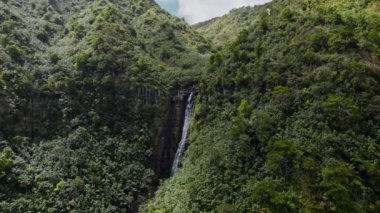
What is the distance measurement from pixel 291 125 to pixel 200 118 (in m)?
12.2

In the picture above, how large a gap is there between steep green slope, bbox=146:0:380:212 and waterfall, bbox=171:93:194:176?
6.43 ft

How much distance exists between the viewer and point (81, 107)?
46344 millimetres

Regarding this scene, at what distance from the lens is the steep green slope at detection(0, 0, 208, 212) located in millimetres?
38156

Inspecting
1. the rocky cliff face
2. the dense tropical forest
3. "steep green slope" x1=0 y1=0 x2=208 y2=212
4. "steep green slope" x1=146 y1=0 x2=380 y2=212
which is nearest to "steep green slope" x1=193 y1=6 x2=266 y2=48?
"steep green slope" x1=0 y1=0 x2=208 y2=212

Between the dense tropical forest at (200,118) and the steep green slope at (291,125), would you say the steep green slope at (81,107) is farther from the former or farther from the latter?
the steep green slope at (291,125)

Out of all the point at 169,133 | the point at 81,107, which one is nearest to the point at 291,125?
the point at 169,133

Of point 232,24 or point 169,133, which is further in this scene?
point 232,24

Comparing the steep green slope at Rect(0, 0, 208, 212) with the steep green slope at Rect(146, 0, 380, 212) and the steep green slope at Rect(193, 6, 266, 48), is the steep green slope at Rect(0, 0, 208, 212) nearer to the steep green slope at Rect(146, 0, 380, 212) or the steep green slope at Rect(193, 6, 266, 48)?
the steep green slope at Rect(146, 0, 380, 212)

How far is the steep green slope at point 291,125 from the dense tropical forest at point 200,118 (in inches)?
4.8

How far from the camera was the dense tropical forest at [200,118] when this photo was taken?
32.1 m

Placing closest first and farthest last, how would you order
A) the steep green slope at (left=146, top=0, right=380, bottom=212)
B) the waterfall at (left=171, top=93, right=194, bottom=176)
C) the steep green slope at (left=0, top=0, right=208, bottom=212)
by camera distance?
the steep green slope at (left=146, top=0, right=380, bottom=212), the steep green slope at (left=0, top=0, right=208, bottom=212), the waterfall at (left=171, top=93, right=194, bottom=176)

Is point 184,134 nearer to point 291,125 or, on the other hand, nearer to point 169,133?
point 169,133

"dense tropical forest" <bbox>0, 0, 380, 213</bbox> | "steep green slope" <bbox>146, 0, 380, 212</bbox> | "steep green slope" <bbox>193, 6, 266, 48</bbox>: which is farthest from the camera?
"steep green slope" <bbox>193, 6, 266, 48</bbox>

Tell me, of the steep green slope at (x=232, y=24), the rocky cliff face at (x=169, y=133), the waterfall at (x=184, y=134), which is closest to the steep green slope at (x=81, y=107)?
the rocky cliff face at (x=169, y=133)
